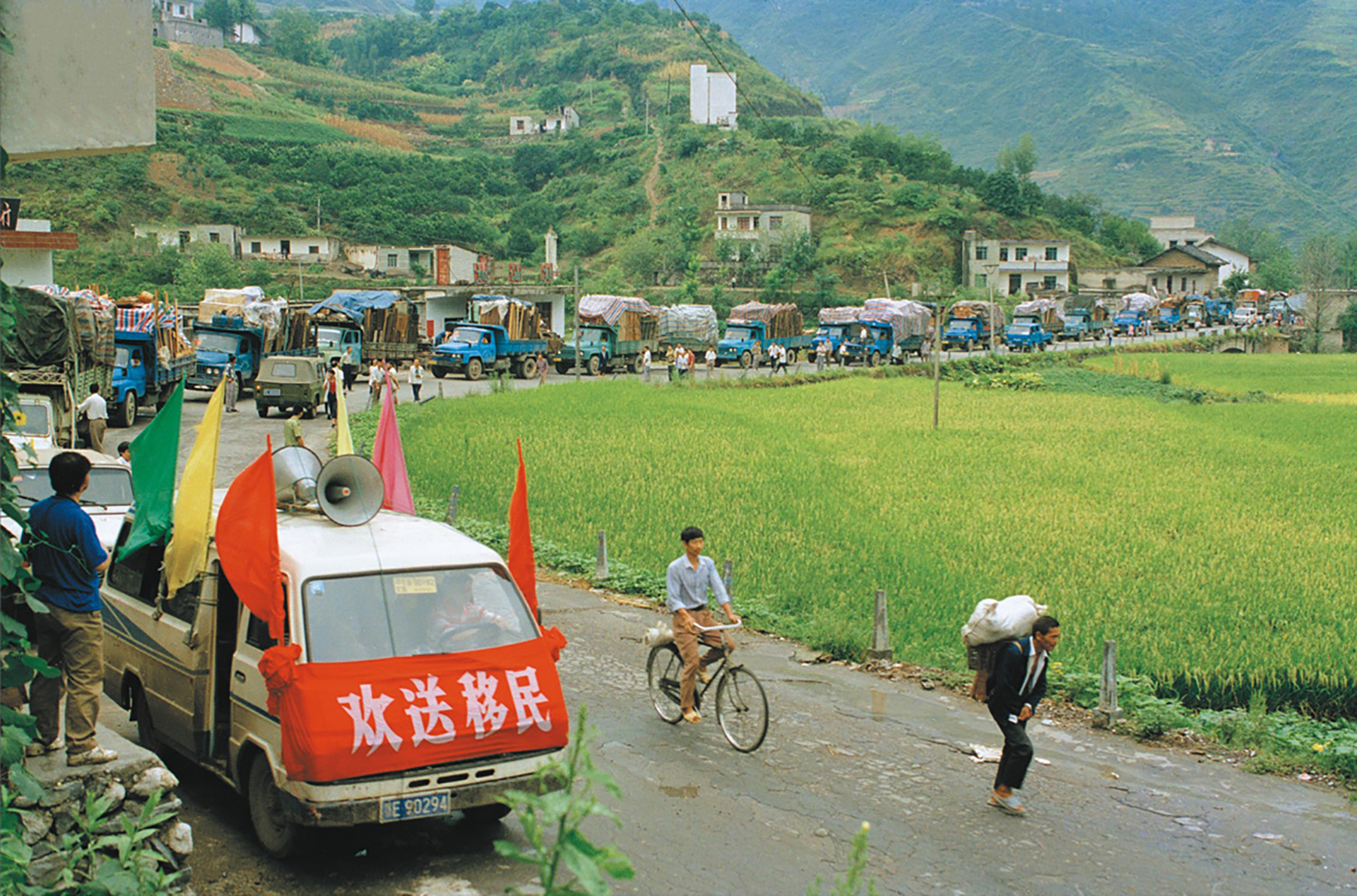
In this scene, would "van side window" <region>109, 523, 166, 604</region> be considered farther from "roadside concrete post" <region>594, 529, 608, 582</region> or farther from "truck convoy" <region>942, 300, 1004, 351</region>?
"truck convoy" <region>942, 300, 1004, 351</region>

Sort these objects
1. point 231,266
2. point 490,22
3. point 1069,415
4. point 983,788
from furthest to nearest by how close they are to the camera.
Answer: point 490,22 → point 231,266 → point 1069,415 → point 983,788

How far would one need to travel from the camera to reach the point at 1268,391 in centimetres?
4600

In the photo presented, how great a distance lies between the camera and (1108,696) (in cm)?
1005

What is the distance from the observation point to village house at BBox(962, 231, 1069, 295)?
9544cm

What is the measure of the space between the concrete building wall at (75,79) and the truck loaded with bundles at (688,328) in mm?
51571

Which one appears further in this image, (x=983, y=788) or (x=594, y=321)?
(x=594, y=321)

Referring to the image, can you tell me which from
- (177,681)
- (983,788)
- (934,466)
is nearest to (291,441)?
(177,681)

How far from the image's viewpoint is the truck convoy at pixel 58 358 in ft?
55.9

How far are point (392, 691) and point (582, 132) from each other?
136 m

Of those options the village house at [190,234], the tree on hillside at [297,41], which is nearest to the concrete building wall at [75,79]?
the village house at [190,234]

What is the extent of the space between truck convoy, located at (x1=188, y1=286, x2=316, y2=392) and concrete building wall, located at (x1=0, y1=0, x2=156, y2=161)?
30440mm

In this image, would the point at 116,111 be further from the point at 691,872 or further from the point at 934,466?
the point at 934,466

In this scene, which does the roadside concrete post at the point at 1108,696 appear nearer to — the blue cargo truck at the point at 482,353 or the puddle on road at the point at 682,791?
the puddle on road at the point at 682,791

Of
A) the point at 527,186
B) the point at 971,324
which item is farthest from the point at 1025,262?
the point at 527,186
